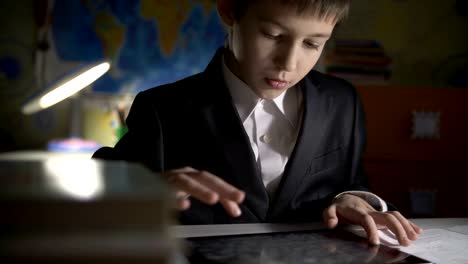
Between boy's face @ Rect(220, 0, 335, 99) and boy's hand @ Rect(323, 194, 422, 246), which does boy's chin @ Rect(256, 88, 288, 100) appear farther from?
boy's hand @ Rect(323, 194, 422, 246)

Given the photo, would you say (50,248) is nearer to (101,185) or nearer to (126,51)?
(101,185)

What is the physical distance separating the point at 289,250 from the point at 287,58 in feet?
1.04

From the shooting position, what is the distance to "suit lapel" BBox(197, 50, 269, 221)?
80cm

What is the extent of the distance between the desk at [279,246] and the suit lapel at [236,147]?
0.42 ft

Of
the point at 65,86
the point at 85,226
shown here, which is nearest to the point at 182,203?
the point at 85,226

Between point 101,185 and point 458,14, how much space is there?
93.8 inches

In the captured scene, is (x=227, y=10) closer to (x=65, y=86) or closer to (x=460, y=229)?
(x=460, y=229)

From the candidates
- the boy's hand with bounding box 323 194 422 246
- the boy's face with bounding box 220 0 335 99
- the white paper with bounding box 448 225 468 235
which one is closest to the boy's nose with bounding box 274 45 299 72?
the boy's face with bounding box 220 0 335 99

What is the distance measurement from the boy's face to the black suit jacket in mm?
79

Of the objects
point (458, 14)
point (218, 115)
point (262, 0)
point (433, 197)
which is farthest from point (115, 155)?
point (458, 14)

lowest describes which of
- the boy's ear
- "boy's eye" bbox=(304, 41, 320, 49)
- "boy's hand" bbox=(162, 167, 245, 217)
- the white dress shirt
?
"boy's hand" bbox=(162, 167, 245, 217)

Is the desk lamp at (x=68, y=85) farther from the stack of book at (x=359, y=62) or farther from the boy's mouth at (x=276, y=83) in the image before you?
the stack of book at (x=359, y=62)

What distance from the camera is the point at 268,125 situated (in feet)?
2.94

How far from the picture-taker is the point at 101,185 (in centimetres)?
22
